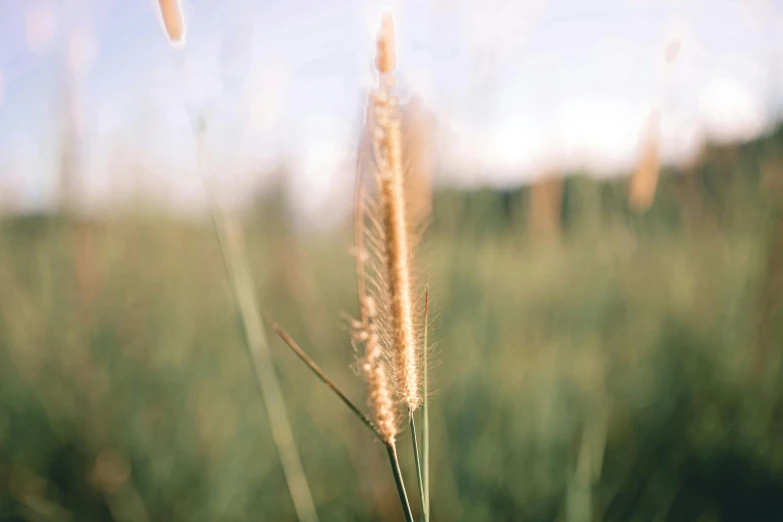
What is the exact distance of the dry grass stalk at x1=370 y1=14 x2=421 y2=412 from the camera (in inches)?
14.0

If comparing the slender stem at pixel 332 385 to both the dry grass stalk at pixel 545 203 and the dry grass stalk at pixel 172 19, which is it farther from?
the dry grass stalk at pixel 545 203

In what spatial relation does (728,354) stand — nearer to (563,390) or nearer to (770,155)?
(563,390)

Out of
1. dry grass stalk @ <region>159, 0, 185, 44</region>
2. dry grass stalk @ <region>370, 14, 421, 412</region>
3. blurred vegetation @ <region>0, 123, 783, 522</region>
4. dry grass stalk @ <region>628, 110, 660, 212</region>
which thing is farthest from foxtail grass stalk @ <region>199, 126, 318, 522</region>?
dry grass stalk @ <region>628, 110, 660, 212</region>

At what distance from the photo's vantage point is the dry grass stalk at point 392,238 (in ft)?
1.17

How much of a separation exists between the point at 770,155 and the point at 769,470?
90cm

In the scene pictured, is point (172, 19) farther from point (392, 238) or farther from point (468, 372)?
point (468, 372)

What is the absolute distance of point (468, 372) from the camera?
1.61m

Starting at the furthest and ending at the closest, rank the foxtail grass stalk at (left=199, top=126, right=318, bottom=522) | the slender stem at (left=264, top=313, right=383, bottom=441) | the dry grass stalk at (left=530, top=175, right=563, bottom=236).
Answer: the dry grass stalk at (left=530, top=175, right=563, bottom=236) → the foxtail grass stalk at (left=199, top=126, right=318, bottom=522) → the slender stem at (left=264, top=313, right=383, bottom=441)

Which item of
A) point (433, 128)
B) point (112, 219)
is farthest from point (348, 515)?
point (112, 219)

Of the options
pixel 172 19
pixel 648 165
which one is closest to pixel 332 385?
pixel 172 19

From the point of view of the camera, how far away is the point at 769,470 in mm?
1363

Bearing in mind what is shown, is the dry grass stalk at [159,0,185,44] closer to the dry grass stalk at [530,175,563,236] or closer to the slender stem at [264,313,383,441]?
the slender stem at [264,313,383,441]

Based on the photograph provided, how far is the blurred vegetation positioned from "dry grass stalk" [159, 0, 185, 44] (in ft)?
2.02

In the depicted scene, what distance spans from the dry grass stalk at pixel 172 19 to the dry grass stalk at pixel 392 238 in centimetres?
30
